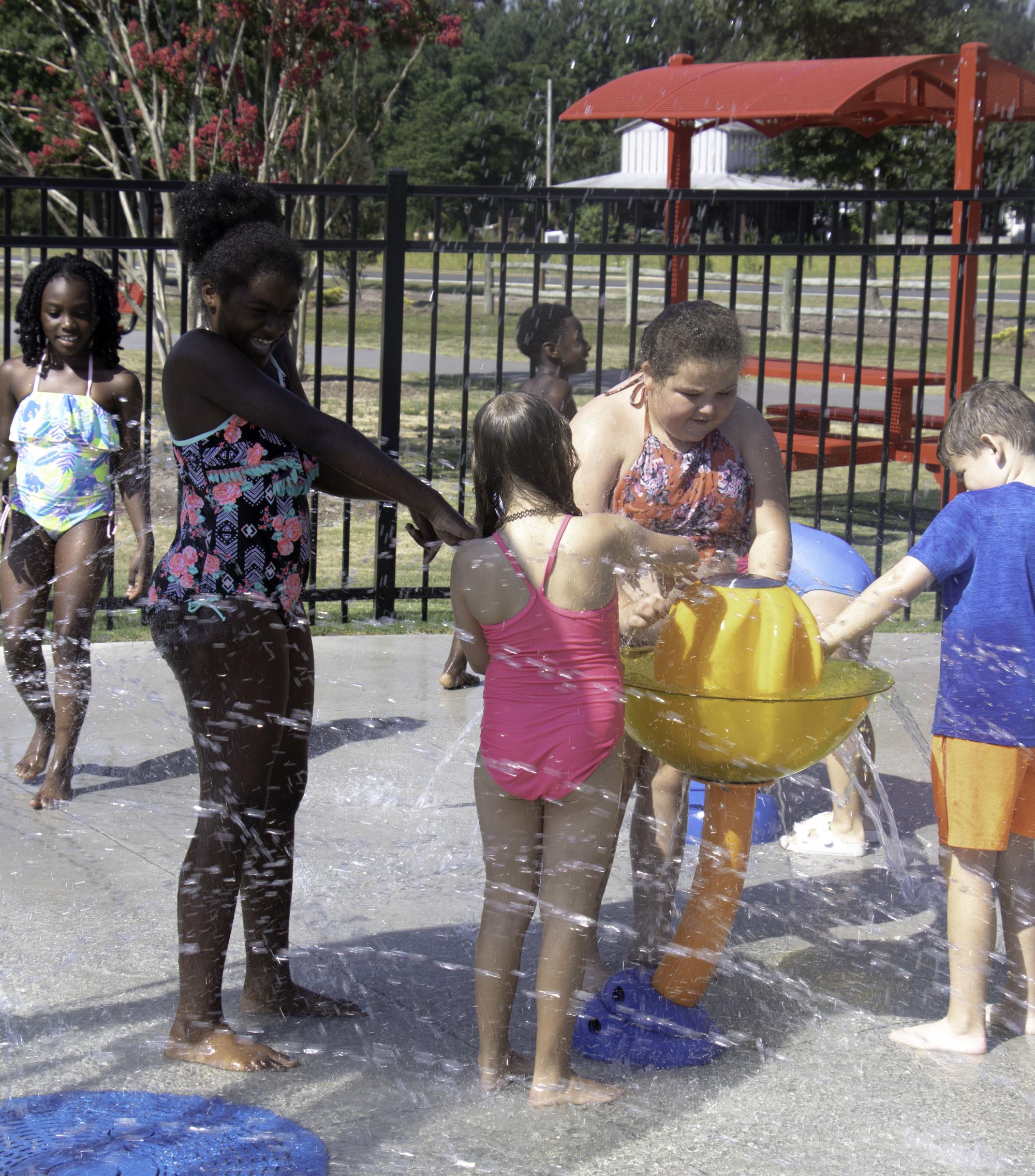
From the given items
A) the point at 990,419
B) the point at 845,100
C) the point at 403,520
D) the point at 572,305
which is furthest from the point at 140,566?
the point at 845,100

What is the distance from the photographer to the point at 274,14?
1073 centimetres

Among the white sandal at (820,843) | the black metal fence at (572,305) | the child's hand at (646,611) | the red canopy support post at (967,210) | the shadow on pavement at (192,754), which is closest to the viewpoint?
the child's hand at (646,611)

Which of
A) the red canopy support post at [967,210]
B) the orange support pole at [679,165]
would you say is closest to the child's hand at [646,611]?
the red canopy support post at [967,210]

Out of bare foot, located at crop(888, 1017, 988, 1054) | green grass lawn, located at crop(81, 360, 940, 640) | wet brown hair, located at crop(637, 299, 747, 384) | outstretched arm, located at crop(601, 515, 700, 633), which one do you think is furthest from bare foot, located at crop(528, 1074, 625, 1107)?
green grass lawn, located at crop(81, 360, 940, 640)

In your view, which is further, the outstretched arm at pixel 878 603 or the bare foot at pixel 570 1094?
the outstretched arm at pixel 878 603

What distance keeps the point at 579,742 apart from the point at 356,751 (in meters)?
2.39

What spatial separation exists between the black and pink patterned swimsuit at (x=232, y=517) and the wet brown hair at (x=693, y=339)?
34.1 inches

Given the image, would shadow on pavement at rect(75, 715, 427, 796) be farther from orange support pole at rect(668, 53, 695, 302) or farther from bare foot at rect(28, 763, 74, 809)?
orange support pole at rect(668, 53, 695, 302)

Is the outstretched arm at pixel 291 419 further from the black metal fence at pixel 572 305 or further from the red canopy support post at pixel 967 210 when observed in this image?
the red canopy support post at pixel 967 210

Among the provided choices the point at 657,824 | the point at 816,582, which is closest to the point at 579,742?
the point at 657,824

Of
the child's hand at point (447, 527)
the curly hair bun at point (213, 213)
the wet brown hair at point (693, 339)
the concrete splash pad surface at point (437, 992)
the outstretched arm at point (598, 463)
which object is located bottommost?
the concrete splash pad surface at point (437, 992)

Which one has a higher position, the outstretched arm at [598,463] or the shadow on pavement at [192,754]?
the outstretched arm at [598,463]

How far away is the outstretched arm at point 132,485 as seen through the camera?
15.2ft

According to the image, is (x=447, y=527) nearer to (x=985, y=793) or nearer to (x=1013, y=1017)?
(x=985, y=793)
